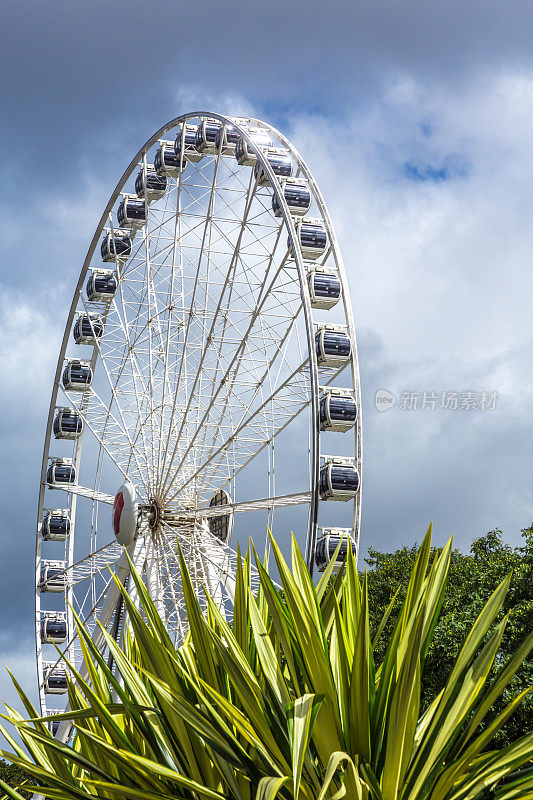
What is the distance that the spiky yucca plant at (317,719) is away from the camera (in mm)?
7805

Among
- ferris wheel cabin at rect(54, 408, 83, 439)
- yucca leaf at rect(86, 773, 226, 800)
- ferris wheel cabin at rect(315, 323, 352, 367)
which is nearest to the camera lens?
yucca leaf at rect(86, 773, 226, 800)

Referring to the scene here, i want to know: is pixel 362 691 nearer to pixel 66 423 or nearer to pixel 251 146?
pixel 251 146

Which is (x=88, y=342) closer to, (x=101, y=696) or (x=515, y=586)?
(x=515, y=586)

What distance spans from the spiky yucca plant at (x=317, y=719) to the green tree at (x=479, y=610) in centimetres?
1300

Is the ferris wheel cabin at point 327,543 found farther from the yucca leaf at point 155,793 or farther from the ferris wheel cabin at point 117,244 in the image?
the ferris wheel cabin at point 117,244

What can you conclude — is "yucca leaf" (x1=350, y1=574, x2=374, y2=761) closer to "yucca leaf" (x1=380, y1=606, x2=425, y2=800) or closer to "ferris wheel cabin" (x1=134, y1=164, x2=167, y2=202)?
"yucca leaf" (x1=380, y1=606, x2=425, y2=800)

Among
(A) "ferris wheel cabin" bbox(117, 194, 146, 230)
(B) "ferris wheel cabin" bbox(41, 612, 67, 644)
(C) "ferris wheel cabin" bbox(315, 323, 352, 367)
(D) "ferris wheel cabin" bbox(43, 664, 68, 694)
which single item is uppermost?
(A) "ferris wheel cabin" bbox(117, 194, 146, 230)

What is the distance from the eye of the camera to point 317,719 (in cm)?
794

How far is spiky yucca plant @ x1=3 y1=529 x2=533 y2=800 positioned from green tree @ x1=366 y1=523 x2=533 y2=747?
42.6ft

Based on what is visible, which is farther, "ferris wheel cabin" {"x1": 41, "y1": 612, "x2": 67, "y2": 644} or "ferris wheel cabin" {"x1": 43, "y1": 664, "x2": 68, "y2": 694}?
"ferris wheel cabin" {"x1": 41, "y1": 612, "x2": 67, "y2": 644}

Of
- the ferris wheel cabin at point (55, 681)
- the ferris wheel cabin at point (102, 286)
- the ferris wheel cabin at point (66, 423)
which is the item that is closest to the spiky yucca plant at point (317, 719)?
the ferris wheel cabin at point (102, 286)

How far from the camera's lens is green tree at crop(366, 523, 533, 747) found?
978 inches

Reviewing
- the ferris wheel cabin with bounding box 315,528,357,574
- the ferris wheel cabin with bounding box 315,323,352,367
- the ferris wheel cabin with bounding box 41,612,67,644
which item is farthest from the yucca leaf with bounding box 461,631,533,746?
the ferris wheel cabin with bounding box 41,612,67,644

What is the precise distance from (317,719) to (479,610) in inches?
797
